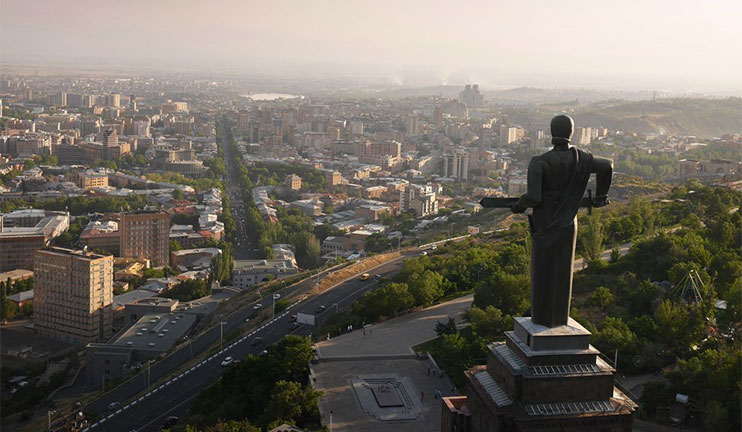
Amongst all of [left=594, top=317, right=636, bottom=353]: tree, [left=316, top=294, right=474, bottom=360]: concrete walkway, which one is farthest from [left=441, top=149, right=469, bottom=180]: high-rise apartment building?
[left=594, top=317, right=636, bottom=353]: tree

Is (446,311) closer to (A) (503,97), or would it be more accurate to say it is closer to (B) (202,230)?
(B) (202,230)

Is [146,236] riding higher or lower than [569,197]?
lower

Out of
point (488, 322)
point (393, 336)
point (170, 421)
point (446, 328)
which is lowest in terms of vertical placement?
point (170, 421)

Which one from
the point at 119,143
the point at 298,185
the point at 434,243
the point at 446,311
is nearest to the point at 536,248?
the point at 446,311

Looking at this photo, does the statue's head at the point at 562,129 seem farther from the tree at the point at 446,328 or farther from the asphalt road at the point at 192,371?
the asphalt road at the point at 192,371

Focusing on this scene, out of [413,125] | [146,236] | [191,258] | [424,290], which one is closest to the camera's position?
[424,290]

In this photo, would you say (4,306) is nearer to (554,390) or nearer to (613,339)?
(613,339)

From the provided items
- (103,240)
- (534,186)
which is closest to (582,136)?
(103,240)
